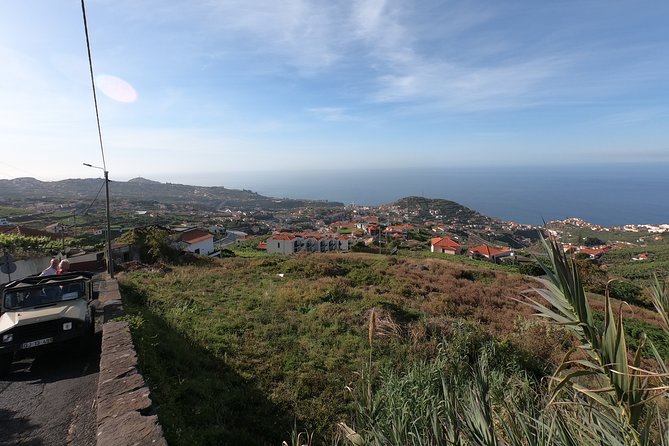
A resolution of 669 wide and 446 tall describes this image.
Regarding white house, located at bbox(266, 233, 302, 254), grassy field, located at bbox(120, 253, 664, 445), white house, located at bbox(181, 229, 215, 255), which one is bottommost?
white house, located at bbox(266, 233, 302, 254)

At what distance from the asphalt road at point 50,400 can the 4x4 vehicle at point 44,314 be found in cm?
40

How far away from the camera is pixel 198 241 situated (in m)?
38.0

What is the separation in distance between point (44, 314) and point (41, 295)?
37.6 inches

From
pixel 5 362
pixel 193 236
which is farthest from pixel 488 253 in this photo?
pixel 5 362

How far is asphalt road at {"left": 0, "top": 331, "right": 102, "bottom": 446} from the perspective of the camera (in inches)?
164

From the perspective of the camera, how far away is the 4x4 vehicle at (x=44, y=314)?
5.73m

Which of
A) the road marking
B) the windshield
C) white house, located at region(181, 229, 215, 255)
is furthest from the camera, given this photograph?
white house, located at region(181, 229, 215, 255)

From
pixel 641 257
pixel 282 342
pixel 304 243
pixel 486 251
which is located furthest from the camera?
pixel 304 243

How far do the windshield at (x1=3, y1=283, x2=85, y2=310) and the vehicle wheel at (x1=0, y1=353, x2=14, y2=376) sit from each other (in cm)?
113

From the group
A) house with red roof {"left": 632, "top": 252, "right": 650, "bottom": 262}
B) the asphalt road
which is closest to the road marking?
the asphalt road

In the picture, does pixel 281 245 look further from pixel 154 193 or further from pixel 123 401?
pixel 154 193

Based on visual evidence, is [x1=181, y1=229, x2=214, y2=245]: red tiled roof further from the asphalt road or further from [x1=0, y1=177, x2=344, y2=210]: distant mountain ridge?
[x1=0, y1=177, x2=344, y2=210]: distant mountain ridge

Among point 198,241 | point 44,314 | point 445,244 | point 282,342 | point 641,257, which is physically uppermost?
point 44,314

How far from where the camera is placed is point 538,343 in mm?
8625
